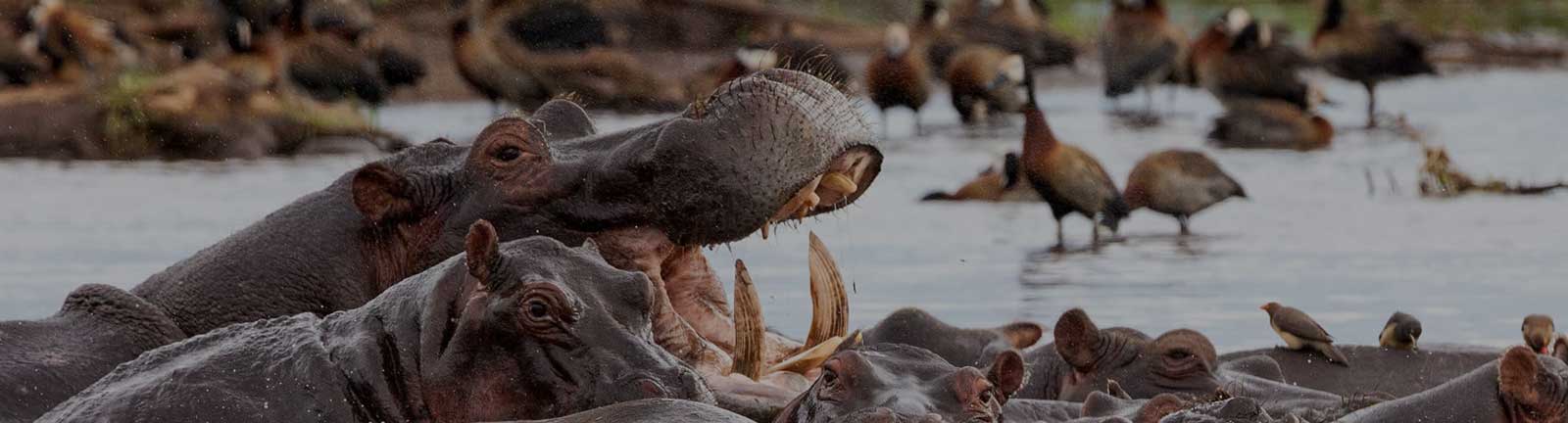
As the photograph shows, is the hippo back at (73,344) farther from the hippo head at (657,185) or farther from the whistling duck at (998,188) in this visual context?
the whistling duck at (998,188)

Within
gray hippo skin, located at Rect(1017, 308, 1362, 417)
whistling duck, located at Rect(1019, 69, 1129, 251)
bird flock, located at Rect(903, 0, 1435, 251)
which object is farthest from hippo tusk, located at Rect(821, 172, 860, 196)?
bird flock, located at Rect(903, 0, 1435, 251)

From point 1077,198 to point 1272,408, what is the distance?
5.93 m

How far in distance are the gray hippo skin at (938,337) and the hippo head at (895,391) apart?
2.14 m

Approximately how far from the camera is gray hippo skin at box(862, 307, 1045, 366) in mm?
5898

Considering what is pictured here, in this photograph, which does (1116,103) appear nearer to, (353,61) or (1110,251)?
(353,61)

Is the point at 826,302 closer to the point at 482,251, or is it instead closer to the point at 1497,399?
the point at 1497,399

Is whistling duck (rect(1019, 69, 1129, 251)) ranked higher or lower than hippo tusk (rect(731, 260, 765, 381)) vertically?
lower

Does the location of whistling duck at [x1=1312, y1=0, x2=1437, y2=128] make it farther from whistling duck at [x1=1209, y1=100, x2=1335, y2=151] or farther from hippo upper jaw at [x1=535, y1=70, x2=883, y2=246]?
hippo upper jaw at [x1=535, y1=70, x2=883, y2=246]

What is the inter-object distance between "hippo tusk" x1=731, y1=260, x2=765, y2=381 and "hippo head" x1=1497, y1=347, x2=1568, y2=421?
1.13 meters

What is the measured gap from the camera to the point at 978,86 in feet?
55.6

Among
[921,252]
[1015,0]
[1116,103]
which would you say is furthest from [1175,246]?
[1015,0]

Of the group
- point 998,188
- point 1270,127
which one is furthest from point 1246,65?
point 998,188

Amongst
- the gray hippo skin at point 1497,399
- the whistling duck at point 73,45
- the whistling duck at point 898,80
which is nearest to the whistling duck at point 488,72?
the whistling duck at point 73,45

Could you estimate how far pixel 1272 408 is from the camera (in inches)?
186
